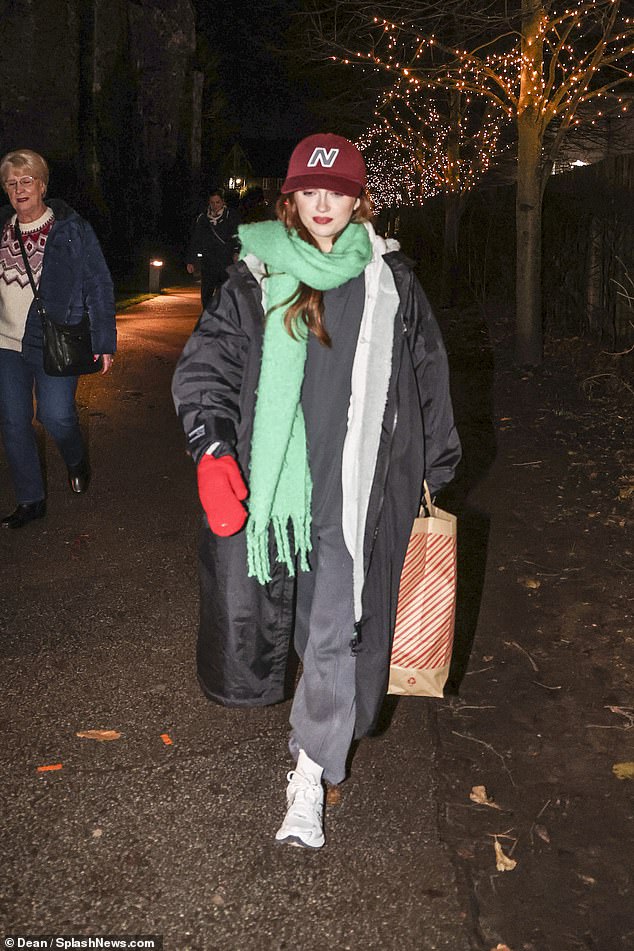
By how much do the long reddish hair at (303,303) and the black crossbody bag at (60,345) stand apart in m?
3.07

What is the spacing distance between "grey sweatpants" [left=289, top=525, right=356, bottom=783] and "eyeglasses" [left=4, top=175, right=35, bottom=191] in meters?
3.35

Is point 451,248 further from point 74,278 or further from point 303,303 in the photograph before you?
point 303,303

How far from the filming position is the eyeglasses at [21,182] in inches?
218

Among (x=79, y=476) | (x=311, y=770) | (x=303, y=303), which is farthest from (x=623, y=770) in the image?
(x=79, y=476)

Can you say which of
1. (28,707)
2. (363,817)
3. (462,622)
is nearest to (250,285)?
(363,817)

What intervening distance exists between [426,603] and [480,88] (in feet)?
32.5

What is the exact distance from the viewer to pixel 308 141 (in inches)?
124

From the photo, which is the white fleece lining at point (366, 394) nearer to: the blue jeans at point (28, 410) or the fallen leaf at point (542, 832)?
the fallen leaf at point (542, 832)

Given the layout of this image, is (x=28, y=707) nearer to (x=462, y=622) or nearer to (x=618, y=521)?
(x=462, y=622)

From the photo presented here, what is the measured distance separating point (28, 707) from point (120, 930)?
145 cm

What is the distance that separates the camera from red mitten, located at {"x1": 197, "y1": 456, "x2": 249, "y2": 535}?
9.21ft

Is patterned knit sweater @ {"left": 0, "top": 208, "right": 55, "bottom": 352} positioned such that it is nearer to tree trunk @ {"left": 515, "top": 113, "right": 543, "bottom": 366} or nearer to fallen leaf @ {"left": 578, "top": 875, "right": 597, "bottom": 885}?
fallen leaf @ {"left": 578, "top": 875, "right": 597, "bottom": 885}

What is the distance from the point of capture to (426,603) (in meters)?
3.24

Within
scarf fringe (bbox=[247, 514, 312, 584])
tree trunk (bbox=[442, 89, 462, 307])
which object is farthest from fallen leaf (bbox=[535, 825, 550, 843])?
tree trunk (bbox=[442, 89, 462, 307])
